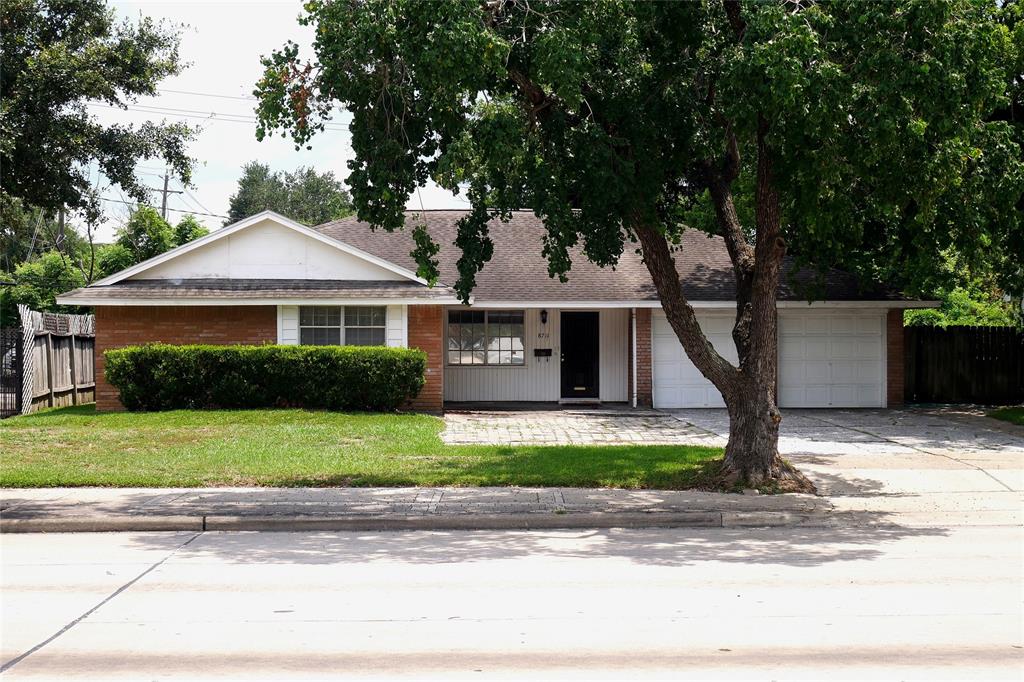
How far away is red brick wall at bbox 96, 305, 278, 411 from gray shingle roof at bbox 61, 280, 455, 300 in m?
0.47

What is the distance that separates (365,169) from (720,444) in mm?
7953

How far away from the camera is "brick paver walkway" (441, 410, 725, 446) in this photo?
1669cm

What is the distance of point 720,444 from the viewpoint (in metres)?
16.1

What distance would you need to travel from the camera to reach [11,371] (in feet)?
67.8

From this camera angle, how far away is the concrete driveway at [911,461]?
1132cm

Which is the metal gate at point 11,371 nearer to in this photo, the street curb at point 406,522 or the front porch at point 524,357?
the front porch at point 524,357

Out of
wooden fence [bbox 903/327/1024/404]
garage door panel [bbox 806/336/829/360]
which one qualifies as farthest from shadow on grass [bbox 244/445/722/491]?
wooden fence [bbox 903/327/1024/404]

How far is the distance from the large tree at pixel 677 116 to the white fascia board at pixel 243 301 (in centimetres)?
827

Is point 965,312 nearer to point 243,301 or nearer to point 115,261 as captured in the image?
point 243,301

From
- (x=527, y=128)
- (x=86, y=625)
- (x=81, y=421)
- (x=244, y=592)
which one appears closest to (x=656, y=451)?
(x=527, y=128)

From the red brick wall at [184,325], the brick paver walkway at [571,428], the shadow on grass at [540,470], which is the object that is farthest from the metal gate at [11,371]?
the shadow on grass at [540,470]

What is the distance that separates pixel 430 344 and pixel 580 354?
14.8ft

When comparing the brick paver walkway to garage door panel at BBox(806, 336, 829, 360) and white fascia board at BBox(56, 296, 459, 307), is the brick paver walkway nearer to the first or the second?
white fascia board at BBox(56, 296, 459, 307)

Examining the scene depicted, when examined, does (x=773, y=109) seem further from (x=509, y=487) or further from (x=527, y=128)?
(x=509, y=487)
